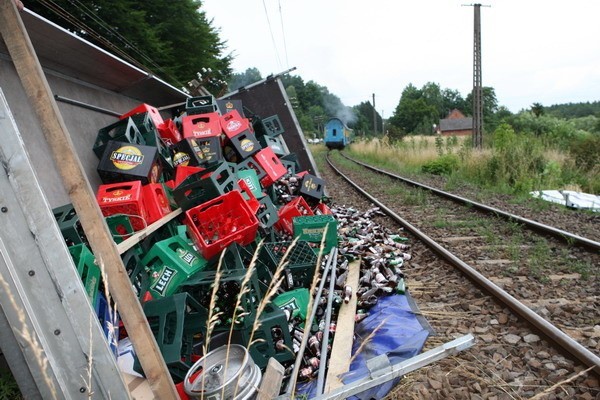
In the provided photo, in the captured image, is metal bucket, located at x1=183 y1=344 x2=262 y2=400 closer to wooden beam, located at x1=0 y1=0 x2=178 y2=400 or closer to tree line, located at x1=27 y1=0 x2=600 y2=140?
wooden beam, located at x1=0 y1=0 x2=178 y2=400

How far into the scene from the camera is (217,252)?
11.5ft

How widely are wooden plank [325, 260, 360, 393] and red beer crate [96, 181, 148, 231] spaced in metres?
2.13

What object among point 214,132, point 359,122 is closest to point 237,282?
point 214,132

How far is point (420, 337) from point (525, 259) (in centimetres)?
254

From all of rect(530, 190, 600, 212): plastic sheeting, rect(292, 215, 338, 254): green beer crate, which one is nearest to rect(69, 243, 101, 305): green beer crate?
rect(292, 215, 338, 254): green beer crate

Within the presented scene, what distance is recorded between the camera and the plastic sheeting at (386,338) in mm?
2570

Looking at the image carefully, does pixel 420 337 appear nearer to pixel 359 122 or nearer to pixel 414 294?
pixel 414 294

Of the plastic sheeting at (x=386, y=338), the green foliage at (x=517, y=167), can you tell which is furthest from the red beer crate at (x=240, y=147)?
Answer: the green foliage at (x=517, y=167)

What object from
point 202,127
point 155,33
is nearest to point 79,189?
point 202,127

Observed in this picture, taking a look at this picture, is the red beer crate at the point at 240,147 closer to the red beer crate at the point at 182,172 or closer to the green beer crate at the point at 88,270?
the red beer crate at the point at 182,172

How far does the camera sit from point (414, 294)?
4066 mm

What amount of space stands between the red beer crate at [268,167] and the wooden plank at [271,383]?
3907 millimetres

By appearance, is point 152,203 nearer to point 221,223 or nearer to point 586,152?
point 221,223

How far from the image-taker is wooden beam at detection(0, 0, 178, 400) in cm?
168
